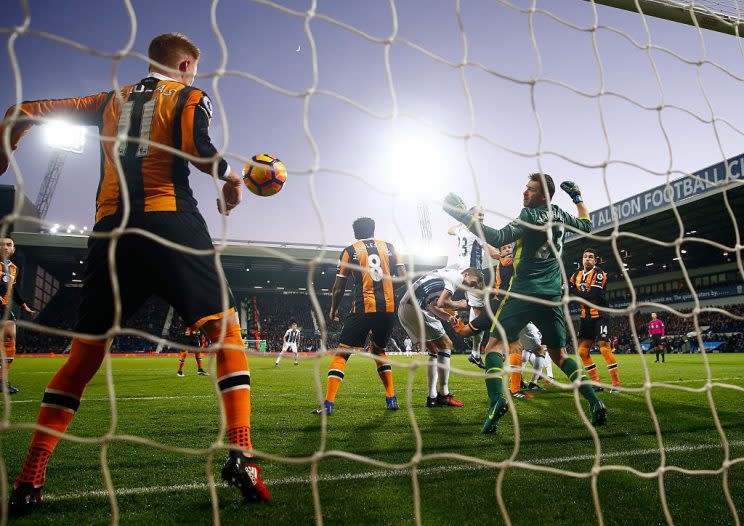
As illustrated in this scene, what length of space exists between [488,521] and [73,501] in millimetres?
1762

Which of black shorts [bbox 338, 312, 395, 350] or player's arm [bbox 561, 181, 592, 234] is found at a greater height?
player's arm [bbox 561, 181, 592, 234]

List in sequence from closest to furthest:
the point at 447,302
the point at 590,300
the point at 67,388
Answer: the point at 67,388
the point at 447,302
the point at 590,300

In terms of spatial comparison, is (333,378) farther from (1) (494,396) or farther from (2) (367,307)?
(1) (494,396)

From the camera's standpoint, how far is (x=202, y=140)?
202cm

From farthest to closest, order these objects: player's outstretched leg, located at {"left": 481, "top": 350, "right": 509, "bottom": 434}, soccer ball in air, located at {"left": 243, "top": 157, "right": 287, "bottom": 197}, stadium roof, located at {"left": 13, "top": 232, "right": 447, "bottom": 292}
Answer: stadium roof, located at {"left": 13, "top": 232, "right": 447, "bottom": 292}
player's outstretched leg, located at {"left": 481, "top": 350, "right": 509, "bottom": 434}
soccer ball in air, located at {"left": 243, "top": 157, "right": 287, "bottom": 197}

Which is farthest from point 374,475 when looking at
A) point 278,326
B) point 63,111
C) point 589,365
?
point 278,326

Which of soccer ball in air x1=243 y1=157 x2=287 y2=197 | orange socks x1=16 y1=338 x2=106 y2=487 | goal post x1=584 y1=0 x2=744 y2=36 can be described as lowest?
orange socks x1=16 y1=338 x2=106 y2=487

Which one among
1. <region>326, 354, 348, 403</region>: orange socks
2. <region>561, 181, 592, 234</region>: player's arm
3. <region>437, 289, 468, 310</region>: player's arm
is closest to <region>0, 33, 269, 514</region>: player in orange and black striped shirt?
<region>326, 354, 348, 403</region>: orange socks

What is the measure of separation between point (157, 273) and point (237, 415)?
2.23 feet

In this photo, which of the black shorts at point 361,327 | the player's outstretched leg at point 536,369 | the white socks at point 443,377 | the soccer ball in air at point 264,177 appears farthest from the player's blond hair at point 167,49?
the player's outstretched leg at point 536,369

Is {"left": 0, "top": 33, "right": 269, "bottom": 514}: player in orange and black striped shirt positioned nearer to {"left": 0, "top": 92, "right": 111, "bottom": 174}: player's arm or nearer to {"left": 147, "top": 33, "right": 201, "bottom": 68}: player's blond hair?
{"left": 0, "top": 92, "right": 111, "bottom": 174}: player's arm

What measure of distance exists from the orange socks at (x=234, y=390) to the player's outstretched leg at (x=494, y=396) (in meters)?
1.87

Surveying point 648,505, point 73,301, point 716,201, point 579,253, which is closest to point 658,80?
point 648,505

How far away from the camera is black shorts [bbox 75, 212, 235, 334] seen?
6.46 ft
